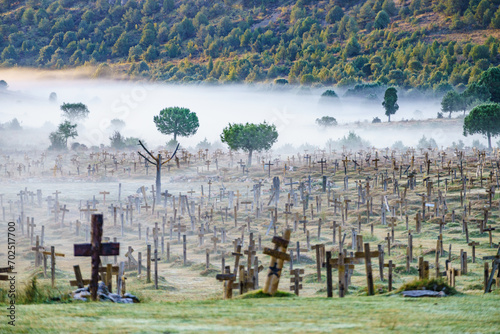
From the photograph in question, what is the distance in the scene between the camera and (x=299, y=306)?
1619cm

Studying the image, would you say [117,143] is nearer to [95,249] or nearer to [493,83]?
[493,83]

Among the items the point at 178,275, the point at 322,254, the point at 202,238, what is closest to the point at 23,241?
the point at 202,238

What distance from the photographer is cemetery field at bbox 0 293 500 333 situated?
1318 centimetres

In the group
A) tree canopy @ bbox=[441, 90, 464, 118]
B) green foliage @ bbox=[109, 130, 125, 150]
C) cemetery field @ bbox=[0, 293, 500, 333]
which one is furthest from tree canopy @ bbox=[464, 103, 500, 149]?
cemetery field @ bbox=[0, 293, 500, 333]

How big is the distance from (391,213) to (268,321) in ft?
117

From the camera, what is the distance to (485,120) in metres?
94.8

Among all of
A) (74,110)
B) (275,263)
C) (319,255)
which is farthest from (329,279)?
(74,110)

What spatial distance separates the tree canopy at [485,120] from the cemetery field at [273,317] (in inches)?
3195

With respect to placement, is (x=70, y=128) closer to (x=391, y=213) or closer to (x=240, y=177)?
(x=240, y=177)

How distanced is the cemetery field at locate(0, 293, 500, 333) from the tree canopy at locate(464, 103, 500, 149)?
81141 millimetres

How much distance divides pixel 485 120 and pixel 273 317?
280 ft

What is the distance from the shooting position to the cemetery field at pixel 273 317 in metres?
13.2

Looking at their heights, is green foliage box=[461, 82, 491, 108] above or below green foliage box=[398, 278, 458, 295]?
above

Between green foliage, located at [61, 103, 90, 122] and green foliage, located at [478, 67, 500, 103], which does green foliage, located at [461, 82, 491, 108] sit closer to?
green foliage, located at [478, 67, 500, 103]
